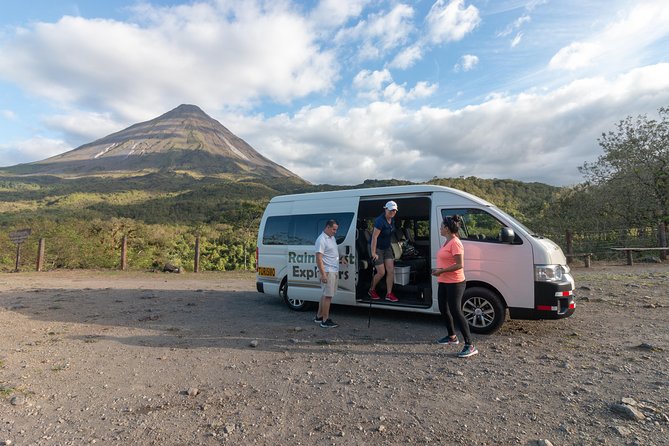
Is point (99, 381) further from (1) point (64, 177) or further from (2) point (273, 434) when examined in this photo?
(1) point (64, 177)

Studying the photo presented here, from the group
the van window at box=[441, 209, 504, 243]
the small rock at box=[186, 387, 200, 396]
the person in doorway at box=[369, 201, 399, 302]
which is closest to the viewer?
the small rock at box=[186, 387, 200, 396]

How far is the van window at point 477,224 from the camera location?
5658 mm

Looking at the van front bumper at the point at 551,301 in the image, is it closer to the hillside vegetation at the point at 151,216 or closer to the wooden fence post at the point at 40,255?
the hillside vegetation at the point at 151,216

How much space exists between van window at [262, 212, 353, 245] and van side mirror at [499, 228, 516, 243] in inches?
95.1

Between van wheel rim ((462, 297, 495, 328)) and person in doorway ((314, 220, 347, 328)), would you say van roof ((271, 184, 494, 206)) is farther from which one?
van wheel rim ((462, 297, 495, 328))

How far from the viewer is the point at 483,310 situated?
17.9ft

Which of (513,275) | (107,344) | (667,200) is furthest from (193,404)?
(667,200)

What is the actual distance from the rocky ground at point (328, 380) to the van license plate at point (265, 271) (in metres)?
0.90

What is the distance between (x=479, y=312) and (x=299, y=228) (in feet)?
11.4

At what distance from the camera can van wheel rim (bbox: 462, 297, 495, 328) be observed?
213 inches

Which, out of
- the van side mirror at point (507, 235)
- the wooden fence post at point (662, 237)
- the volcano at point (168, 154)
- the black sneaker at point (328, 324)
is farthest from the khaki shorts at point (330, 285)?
the volcano at point (168, 154)

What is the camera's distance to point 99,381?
13.1 ft

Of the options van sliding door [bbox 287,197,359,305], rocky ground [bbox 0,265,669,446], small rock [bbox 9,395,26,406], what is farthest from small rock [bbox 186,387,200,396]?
van sliding door [bbox 287,197,359,305]

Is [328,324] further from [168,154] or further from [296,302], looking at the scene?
[168,154]
